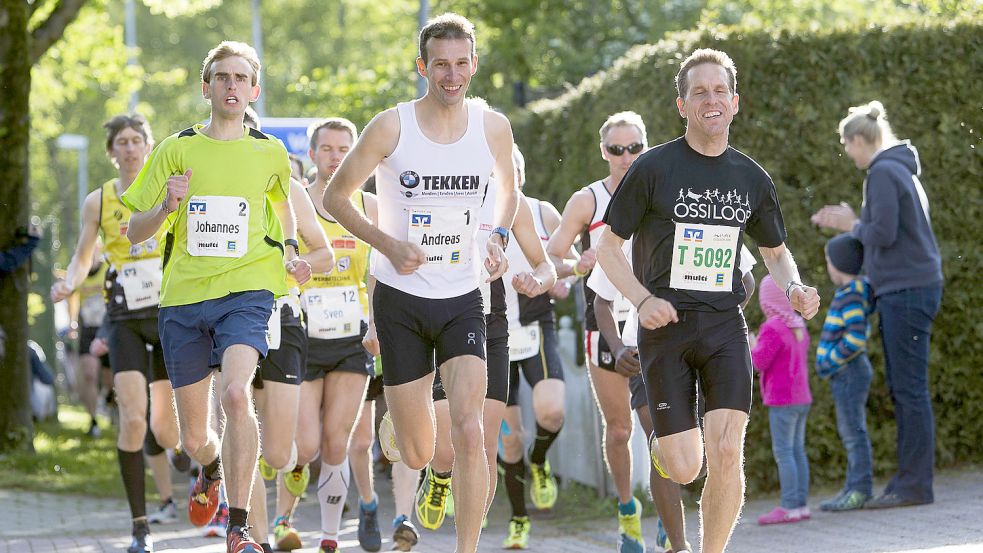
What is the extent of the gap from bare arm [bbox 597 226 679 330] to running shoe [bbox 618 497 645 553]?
2.13m

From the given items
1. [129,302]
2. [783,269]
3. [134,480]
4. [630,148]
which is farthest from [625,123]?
[134,480]

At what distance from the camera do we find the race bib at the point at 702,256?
6418 millimetres

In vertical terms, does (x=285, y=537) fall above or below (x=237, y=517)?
below

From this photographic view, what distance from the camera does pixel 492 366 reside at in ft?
27.2

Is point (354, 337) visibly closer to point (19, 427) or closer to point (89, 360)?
point (19, 427)

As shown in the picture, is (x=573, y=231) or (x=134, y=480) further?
(x=134, y=480)

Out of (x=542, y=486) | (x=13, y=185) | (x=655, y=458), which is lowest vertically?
(x=542, y=486)

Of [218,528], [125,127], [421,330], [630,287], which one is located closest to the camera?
[630,287]

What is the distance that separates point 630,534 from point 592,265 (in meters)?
1.54

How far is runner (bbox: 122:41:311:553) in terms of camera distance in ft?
24.1

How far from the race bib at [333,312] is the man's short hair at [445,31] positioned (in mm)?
2780

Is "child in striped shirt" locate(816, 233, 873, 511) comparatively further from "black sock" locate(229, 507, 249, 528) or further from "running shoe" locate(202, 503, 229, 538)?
"black sock" locate(229, 507, 249, 528)

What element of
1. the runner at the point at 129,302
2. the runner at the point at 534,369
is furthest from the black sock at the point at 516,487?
the runner at the point at 129,302

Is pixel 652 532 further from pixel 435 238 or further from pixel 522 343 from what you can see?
pixel 435 238
